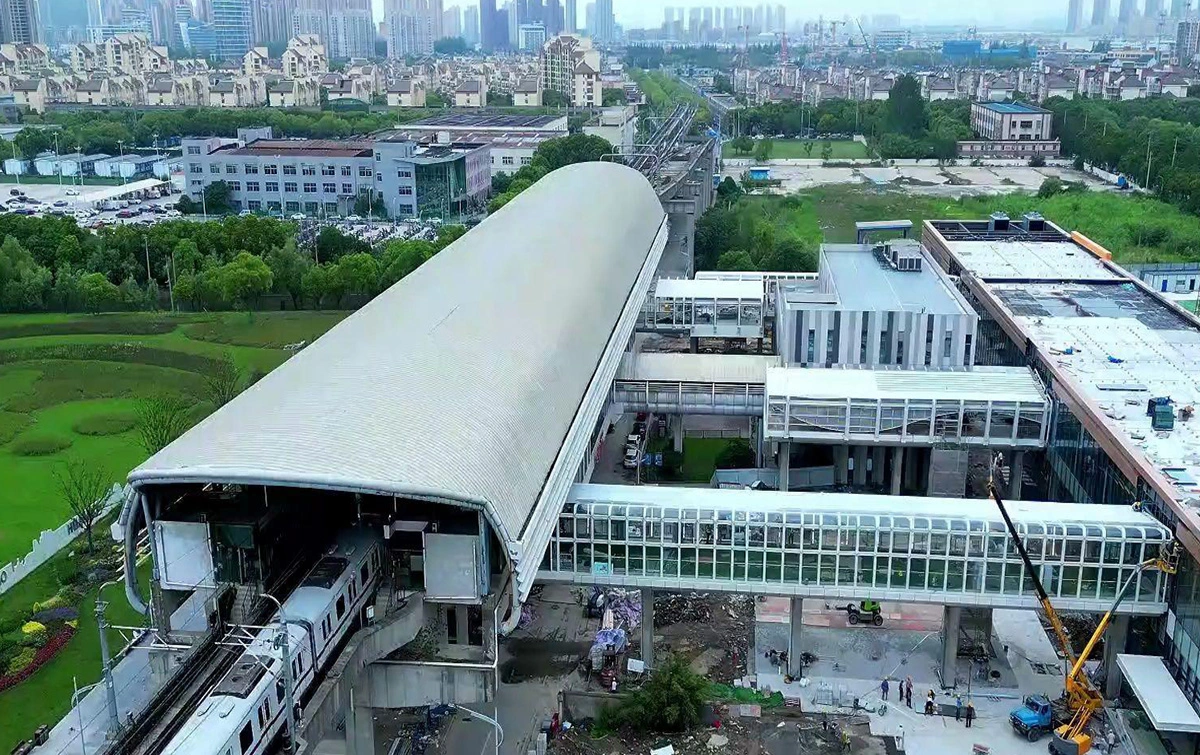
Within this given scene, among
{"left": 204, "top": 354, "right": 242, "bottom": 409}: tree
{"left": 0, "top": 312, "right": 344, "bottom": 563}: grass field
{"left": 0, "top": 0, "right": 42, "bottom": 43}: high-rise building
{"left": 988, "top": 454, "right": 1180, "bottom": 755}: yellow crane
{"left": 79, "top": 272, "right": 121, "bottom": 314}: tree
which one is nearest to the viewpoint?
{"left": 988, "top": 454, "right": 1180, "bottom": 755}: yellow crane

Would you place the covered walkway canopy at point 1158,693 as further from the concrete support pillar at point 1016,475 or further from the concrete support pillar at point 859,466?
the concrete support pillar at point 859,466

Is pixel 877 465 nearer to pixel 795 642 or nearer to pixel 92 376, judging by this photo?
pixel 795 642

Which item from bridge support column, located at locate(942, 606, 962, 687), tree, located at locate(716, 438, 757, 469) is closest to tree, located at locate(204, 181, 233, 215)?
tree, located at locate(716, 438, 757, 469)

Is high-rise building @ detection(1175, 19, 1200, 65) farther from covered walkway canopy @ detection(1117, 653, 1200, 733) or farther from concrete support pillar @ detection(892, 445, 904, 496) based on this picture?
covered walkway canopy @ detection(1117, 653, 1200, 733)

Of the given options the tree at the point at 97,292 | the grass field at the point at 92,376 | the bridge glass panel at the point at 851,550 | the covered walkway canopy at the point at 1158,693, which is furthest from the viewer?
the tree at the point at 97,292

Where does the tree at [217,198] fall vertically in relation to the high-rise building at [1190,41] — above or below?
below

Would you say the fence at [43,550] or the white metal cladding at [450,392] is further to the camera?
the fence at [43,550]

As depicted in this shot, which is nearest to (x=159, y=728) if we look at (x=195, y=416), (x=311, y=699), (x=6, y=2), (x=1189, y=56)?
(x=311, y=699)

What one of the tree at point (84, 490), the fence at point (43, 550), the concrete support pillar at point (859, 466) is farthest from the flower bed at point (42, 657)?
the concrete support pillar at point (859, 466)

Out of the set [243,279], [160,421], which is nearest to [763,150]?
[243,279]
